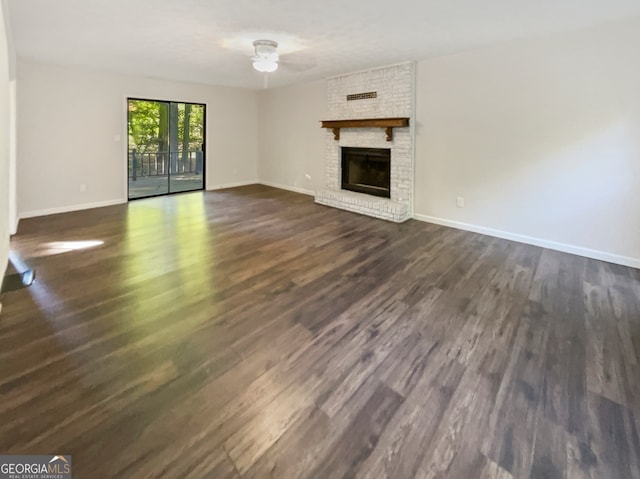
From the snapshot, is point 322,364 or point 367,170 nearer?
point 322,364

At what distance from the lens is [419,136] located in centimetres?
541

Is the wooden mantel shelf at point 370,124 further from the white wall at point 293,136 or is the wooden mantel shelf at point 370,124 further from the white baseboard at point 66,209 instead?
the white baseboard at point 66,209

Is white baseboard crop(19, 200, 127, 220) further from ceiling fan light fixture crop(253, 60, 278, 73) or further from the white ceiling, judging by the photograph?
ceiling fan light fixture crop(253, 60, 278, 73)

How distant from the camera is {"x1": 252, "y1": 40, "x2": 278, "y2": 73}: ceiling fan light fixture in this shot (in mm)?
4098

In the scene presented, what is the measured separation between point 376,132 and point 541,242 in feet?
10.2

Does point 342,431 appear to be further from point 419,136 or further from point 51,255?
point 419,136

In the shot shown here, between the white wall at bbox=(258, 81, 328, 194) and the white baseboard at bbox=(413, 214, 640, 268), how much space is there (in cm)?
293

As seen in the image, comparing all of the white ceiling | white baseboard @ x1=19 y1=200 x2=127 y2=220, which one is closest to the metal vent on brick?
the white ceiling

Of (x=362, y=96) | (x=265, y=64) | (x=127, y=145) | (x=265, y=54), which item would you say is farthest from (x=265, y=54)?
(x=127, y=145)

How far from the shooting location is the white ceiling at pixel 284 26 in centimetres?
307

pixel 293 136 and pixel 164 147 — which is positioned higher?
pixel 293 136

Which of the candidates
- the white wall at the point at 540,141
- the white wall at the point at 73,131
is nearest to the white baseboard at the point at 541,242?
the white wall at the point at 540,141

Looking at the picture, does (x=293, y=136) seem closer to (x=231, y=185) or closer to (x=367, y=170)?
(x=231, y=185)

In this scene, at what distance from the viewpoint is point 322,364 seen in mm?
2059
